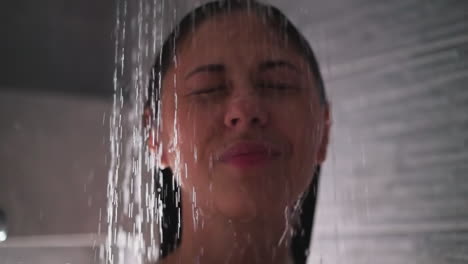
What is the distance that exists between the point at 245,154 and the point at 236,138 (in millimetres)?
22

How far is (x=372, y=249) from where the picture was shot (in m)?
0.71

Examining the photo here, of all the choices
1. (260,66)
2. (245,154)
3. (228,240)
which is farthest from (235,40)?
(228,240)

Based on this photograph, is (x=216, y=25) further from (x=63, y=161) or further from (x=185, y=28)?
(x=63, y=161)

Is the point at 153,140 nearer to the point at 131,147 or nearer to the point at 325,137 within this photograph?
the point at 131,147

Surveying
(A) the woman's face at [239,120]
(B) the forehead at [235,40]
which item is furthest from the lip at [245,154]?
(B) the forehead at [235,40]

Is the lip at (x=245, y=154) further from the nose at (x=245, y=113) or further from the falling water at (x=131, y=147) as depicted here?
the falling water at (x=131, y=147)

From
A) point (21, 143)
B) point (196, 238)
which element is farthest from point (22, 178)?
point (196, 238)

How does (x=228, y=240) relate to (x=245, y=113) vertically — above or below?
below

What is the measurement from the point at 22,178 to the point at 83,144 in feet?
0.38

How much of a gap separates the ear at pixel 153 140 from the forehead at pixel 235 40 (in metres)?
0.11

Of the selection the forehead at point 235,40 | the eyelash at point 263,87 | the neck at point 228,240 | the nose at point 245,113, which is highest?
the forehead at point 235,40

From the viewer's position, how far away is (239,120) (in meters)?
0.57

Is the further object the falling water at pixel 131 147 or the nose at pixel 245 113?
the falling water at pixel 131 147

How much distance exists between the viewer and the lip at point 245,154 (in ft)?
1.85
